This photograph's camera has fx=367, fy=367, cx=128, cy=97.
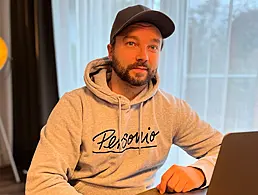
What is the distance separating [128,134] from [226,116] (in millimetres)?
1207

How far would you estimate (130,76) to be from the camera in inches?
49.3

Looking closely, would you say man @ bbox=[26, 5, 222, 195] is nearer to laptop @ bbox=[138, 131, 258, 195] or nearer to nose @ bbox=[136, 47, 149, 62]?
nose @ bbox=[136, 47, 149, 62]

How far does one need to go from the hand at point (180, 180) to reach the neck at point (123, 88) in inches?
13.2

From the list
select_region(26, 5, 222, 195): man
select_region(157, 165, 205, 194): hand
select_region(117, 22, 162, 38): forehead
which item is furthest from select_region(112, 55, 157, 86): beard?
select_region(157, 165, 205, 194): hand

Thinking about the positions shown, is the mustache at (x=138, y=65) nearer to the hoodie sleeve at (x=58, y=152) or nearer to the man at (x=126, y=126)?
the man at (x=126, y=126)

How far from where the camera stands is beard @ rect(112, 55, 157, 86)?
4.08 feet

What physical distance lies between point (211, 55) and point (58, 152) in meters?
1.41

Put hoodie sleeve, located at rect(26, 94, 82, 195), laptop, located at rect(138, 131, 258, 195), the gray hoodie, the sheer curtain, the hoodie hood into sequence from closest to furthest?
laptop, located at rect(138, 131, 258, 195)
hoodie sleeve, located at rect(26, 94, 82, 195)
the gray hoodie
the hoodie hood
the sheer curtain

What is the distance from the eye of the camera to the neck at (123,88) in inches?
51.5

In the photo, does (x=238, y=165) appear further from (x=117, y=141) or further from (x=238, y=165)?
(x=117, y=141)

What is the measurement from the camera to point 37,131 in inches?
120

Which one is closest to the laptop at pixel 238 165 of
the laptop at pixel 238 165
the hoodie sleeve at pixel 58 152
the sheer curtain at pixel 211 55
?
the laptop at pixel 238 165

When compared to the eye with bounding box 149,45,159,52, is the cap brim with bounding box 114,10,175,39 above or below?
above

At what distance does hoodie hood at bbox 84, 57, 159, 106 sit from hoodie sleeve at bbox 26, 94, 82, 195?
3.1 inches
